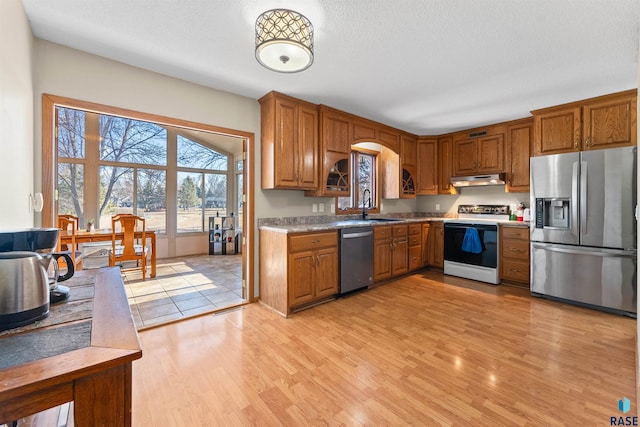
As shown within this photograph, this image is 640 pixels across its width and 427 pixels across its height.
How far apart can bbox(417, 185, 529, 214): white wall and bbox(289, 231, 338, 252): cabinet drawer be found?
9.46 feet

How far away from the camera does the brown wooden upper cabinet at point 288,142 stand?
313 cm

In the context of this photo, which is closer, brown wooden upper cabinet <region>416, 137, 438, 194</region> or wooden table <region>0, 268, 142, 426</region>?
wooden table <region>0, 268, 142, 426</region>

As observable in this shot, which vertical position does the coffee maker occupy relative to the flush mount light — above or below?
below

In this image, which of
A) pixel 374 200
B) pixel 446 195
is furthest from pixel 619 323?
pixel 374 200

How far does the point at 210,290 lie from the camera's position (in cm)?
383

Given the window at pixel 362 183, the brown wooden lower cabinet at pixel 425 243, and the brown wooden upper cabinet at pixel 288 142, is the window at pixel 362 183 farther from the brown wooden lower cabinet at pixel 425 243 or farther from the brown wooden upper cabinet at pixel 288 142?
the brown wooden upper cabinet at pixel 288 142

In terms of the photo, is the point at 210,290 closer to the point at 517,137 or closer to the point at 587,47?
the point at 587,47

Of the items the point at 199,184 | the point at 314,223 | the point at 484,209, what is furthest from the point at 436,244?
the point at 199,184

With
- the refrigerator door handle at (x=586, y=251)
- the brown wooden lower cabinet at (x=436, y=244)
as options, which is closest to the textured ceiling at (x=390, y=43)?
the refrigerator door handle at (x=586, y=251)

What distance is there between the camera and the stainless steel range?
4016mm

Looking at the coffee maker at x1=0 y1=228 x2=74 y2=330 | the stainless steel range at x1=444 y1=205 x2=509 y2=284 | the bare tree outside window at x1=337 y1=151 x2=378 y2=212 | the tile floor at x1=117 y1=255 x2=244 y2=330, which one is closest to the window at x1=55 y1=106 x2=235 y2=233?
the tile floor at x1=117 y1=255 x2=244 y2=330

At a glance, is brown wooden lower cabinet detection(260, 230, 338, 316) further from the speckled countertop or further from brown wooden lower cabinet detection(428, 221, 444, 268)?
brown wooden lower cabinet detection(428, 221, 444, 268)

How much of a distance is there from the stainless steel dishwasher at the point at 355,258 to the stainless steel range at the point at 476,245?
1.60m

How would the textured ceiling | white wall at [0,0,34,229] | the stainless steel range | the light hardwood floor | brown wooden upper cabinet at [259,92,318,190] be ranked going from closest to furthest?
white wall at [0,0,34,229] < the light hardwood floor < the textured ceiling < brown wooden upper cabinet at [259,92,318,190] < the stainless steel range
